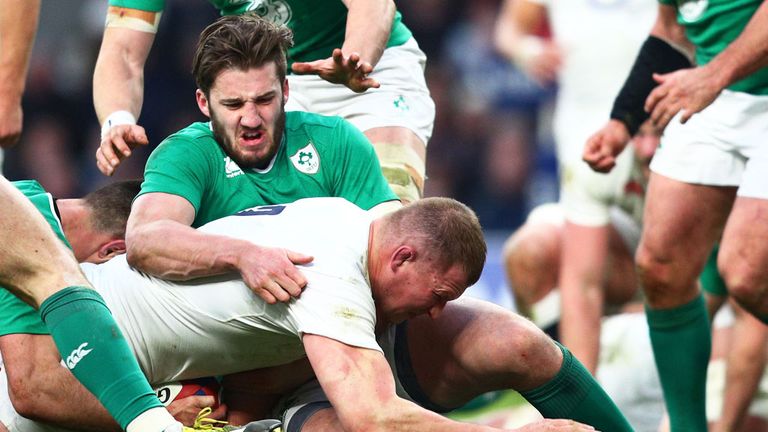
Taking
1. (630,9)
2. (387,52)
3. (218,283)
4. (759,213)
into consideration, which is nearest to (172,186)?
(218,283)

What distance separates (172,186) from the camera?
399 cm

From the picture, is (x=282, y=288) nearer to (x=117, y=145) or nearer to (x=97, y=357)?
(x=97, y=357)

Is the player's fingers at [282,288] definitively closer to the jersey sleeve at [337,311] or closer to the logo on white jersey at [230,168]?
the jersey sleeve at [337,311]

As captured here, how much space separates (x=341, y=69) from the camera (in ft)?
13.2

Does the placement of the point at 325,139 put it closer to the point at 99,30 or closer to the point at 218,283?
the point at 218,283

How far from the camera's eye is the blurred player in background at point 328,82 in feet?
15.4

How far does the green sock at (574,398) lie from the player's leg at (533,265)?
2986 millimetres

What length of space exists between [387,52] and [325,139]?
822mm

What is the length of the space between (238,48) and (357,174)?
53 cm

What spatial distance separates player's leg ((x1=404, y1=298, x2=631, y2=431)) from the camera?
3.92 m

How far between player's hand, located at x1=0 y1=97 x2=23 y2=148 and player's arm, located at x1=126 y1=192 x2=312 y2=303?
3.72 ft

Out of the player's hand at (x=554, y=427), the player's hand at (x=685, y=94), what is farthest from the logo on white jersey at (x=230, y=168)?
the player's hand at (x=685, y=94)

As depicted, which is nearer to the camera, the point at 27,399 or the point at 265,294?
the point at 265,294

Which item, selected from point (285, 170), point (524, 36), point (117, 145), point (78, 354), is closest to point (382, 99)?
point (285, 170)
